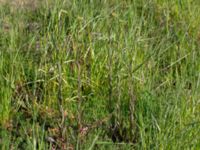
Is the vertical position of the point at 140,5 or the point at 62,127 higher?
the point at 140,5

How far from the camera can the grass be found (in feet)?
9.15

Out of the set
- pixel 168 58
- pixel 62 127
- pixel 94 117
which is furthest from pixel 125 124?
pixel 168 58

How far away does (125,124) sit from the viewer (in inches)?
122

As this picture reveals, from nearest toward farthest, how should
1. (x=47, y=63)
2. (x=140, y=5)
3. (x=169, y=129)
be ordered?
(x=169, y=129)
(x=47, y=63)
(x=140, y=5)

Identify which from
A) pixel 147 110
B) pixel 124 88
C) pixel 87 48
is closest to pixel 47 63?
pixel 87 48

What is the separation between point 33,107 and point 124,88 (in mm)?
523

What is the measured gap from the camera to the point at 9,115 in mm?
3154

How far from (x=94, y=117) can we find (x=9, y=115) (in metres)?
0.46

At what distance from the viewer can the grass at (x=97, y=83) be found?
2.79 meters

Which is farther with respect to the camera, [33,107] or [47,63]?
[47,63]

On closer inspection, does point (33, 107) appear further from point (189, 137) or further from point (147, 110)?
point (189, 137)

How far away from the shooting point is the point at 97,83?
11.1 ft

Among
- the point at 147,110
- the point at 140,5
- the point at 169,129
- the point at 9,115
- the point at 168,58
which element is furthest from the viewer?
the point at 140,5

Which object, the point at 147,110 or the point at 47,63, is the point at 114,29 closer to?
the point at 47,63
